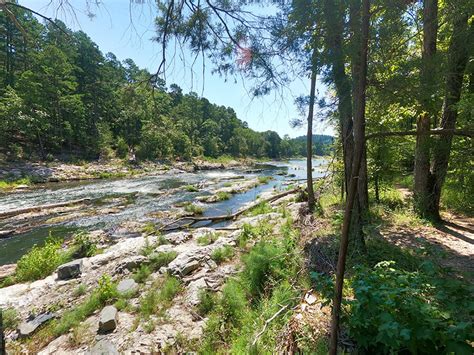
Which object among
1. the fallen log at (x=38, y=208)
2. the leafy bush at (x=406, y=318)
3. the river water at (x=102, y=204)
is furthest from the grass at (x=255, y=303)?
the fallen log at (x=38, y=208)

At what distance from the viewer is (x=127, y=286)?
4836 mm

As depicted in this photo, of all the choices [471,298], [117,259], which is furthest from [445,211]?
[117,259]

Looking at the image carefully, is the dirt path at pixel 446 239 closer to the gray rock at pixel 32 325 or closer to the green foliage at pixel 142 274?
the green foliage at pixel 142 274

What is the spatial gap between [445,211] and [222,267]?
619 centimetres

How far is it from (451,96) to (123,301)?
6.65 metres

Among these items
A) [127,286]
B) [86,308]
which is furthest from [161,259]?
[86,308]

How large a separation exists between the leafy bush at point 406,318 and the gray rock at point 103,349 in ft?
9.85

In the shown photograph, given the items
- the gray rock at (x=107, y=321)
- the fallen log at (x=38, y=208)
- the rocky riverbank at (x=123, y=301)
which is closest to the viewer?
the rocky riverbank at (x=123, y=301)

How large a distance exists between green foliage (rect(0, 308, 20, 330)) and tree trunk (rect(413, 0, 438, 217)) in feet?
21.8

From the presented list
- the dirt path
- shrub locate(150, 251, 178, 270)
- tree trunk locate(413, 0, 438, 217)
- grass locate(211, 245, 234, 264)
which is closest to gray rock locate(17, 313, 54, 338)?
shrub locate(150, 251, 178, 270)

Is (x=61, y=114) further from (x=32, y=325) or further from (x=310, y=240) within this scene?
(x=310, y=240)

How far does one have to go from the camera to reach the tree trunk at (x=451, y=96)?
354 cm

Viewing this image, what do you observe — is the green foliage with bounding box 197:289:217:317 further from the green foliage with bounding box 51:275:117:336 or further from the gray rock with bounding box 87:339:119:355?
the green foliage with bounding box 51:275:117:336

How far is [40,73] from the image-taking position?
23.6 meters
